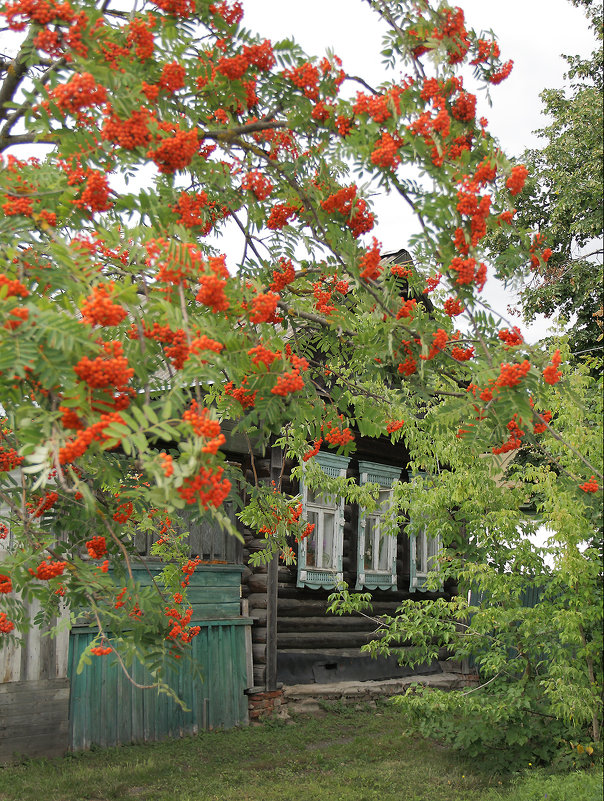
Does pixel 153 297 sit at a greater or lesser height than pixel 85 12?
lesser

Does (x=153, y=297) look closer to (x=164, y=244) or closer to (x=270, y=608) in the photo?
(x=164, y=244)

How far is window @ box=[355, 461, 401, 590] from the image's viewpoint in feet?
42.1

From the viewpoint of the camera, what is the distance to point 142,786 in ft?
24.0

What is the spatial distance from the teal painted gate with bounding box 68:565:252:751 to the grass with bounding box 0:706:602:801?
0.21 m

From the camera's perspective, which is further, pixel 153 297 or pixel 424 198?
pixel 424 198

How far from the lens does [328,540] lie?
40.3ft

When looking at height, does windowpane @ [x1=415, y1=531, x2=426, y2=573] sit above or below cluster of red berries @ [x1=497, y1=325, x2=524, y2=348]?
below

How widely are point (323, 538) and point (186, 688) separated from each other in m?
3.49

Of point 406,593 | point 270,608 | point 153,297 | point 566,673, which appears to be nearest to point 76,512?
point 153,297

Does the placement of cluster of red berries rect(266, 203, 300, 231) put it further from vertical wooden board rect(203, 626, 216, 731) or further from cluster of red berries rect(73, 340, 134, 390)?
vertical wooden board rect(203, 626, 216, 731)

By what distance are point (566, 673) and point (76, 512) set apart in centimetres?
452

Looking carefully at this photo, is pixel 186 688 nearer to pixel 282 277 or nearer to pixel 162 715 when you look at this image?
pixel 162 715

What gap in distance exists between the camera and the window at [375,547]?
12828 mm

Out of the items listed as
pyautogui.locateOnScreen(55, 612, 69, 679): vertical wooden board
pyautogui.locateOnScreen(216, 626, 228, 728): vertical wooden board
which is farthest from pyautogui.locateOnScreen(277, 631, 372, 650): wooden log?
pyautogui.locateOnScreen(55, 612, 69, 679): vertical wooden board
